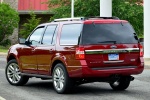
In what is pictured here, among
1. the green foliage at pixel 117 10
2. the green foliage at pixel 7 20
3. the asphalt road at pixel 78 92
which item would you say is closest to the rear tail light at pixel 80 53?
the asphalt road at pixel 78 92

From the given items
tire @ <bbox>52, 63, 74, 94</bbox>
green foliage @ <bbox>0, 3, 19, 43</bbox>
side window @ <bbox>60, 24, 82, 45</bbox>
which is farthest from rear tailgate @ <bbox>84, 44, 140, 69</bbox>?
green foliage @ <bbox>0, 3, 19, 43</bbox>

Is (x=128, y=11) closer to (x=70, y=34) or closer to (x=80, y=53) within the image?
(x=70, y=34)

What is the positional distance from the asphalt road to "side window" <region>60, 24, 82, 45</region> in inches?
49.5

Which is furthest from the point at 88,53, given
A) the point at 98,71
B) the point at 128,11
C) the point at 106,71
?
the point at 128,11

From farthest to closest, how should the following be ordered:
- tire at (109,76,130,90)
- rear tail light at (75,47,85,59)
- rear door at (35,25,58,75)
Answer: tire at (109,76,130,90)
rear door at (35,25,58,75)
rear tail light at (75,47,85,59)

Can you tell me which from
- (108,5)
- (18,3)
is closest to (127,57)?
(108,5)

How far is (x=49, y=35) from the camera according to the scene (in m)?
12.6

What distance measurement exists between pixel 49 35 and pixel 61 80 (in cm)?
140

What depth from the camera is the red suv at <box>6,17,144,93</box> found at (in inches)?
448

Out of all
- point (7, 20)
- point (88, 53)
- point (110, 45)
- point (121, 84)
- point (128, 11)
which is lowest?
point (121, 84)

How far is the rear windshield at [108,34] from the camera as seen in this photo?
1155 cm

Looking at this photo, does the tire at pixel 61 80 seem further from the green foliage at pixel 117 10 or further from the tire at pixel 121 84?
the green foliage at pixel 117 10

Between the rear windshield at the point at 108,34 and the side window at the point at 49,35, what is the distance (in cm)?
121

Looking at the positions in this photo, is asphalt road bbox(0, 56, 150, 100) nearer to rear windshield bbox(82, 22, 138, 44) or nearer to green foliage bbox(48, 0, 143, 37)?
rear windshield bbox(82, 22, 138, 44)
